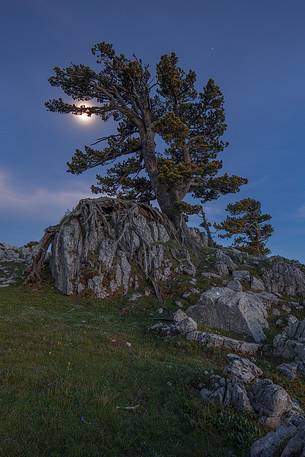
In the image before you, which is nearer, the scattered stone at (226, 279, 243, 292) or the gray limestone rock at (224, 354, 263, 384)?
the gray limestone rock at (224, 354, 263, 384)

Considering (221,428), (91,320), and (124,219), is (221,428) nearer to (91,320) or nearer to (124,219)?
(91,320)

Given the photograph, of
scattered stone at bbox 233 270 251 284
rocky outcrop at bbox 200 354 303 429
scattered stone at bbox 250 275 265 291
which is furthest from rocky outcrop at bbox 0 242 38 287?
rocky outcrop at bbox 200 354 303 429

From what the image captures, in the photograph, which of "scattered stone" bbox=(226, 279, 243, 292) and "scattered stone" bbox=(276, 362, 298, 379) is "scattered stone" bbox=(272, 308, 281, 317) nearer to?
"scattered stone" bbox=(226, 279, 243, 292)

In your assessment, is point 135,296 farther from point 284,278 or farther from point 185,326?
point 284,278

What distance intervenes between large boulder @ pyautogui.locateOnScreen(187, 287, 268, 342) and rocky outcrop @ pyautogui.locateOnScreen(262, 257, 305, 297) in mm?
6551

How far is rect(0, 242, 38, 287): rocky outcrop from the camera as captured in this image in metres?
30.1

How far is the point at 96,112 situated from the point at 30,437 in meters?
35.2

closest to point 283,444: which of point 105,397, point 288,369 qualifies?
point 105,397

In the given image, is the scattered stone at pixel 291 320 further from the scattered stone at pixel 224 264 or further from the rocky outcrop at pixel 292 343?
the scattered stone at pixel 224 264

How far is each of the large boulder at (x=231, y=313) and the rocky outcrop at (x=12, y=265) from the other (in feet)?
44.8

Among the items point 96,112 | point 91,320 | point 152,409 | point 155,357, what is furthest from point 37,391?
point 96,112

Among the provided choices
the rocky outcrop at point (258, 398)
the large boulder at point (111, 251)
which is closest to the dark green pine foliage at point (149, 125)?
the large boulder at point (111, 251)

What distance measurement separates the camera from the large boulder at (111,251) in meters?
27.7

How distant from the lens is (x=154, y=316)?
24.1 meters
